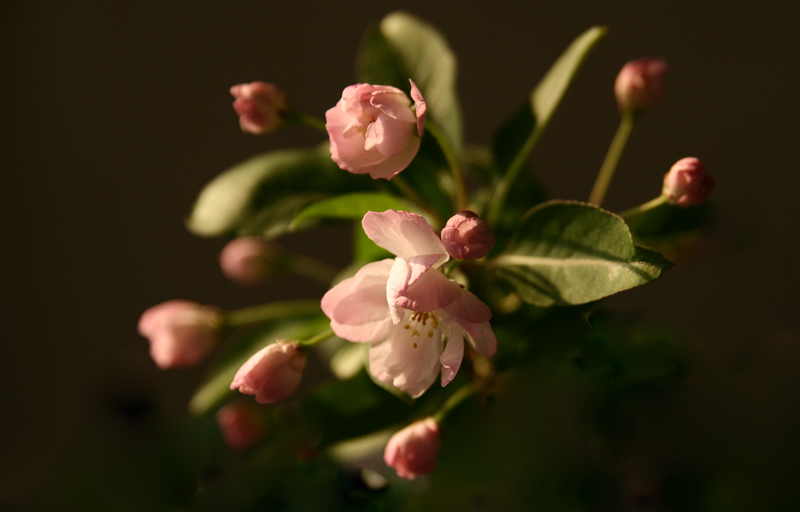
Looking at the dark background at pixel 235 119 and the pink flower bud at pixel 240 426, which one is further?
the dark background at pixel 235 119

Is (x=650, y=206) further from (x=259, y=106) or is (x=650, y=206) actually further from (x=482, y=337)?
(x=259, y=106)

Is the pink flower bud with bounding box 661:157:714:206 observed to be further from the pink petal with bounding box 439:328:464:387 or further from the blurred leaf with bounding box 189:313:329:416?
the blurred leaf with bounding box 189:313:329:416

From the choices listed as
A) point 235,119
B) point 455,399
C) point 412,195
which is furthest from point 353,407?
point 235,119

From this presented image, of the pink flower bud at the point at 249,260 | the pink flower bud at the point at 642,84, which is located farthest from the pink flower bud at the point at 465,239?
the pink flower bud at the point at 249,260

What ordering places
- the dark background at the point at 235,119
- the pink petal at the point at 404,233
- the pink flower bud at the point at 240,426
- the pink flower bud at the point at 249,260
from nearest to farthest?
the pink petal at the point at 404,233 < the pink flower bud at the point at 240,426 < the pink flower bud at the point at 249,260 < the dark background at the point at 235,119

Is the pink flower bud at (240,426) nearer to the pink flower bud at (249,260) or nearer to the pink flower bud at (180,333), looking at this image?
the pink flower bud at (180,333)

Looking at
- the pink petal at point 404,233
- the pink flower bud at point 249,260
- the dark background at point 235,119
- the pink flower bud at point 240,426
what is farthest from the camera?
the dark background at point 235,119

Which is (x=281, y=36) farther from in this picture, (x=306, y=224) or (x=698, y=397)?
(x=698, y=397)
